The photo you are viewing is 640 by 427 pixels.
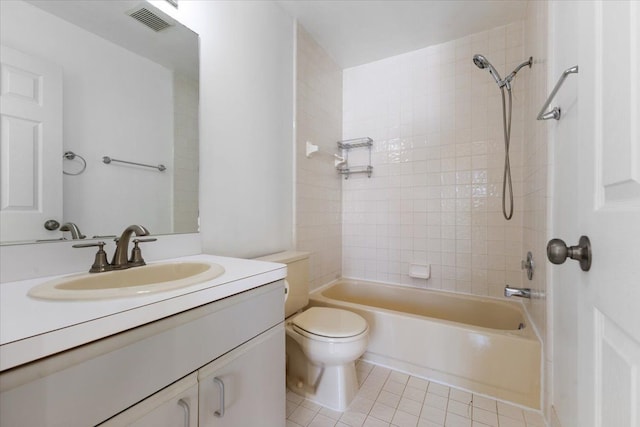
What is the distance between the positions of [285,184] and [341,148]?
954 mm

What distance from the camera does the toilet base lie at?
1.41m

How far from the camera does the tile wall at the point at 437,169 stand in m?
2.03

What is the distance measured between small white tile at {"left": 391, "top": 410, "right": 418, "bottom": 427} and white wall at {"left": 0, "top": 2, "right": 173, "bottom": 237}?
57.7 inches

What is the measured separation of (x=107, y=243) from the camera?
3.22 ft

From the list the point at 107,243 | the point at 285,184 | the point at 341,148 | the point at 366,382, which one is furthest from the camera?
the point at 341,148

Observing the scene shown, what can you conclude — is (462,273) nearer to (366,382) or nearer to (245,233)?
(366,382)

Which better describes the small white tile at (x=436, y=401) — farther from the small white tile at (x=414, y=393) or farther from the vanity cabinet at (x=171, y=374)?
the vanity cabinet at (x=171, y=374)

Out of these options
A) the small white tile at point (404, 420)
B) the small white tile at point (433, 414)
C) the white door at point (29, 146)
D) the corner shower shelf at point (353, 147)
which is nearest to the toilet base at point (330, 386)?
the small white tile at point (404, 420)

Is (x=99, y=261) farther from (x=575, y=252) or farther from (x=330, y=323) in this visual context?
(x=575, y=252)

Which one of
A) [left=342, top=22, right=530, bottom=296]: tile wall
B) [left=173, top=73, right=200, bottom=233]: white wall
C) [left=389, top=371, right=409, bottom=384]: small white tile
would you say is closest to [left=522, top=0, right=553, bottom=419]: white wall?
[left=342, top=22, right=530, bottom=296]: tile wall

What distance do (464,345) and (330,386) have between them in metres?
0.82

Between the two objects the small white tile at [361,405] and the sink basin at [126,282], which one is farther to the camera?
the small white tile at [361,405]

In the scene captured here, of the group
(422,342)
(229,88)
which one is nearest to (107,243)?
(229,88)

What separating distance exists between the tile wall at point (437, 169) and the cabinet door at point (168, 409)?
6.62 ft
